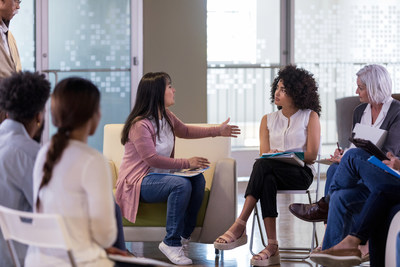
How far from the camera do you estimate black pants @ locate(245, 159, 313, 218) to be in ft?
12.3

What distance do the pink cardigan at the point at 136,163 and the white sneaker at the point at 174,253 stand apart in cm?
24

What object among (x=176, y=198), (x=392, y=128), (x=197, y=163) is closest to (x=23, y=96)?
(x=176, y=198)

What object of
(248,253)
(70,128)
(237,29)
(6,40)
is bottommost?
(248,253)

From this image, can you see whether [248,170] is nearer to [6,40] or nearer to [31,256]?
[6,40]

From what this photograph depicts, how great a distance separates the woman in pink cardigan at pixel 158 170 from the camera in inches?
144

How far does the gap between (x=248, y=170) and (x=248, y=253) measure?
11.3ft

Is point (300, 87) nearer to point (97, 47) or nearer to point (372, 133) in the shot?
point (372, 133)

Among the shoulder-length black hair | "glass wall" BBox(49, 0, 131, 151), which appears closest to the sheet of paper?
the shoulder-length black hair

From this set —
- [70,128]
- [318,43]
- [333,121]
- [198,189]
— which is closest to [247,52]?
[318,43]

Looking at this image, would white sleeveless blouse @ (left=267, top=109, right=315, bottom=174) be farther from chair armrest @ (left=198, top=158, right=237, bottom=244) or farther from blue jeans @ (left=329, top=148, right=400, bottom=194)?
blue jeans @ (left=329, top=148, right=400, bottom=194)

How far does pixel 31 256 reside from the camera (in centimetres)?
195

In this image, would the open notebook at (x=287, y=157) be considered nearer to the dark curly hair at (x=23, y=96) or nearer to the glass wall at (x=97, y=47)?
the dark curly hair at (x=23, y=96)

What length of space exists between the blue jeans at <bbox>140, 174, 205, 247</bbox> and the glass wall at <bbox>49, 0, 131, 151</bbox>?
123 inches

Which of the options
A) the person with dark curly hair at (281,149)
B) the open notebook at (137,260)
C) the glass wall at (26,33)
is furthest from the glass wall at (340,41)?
the open notebook at (137,260)
